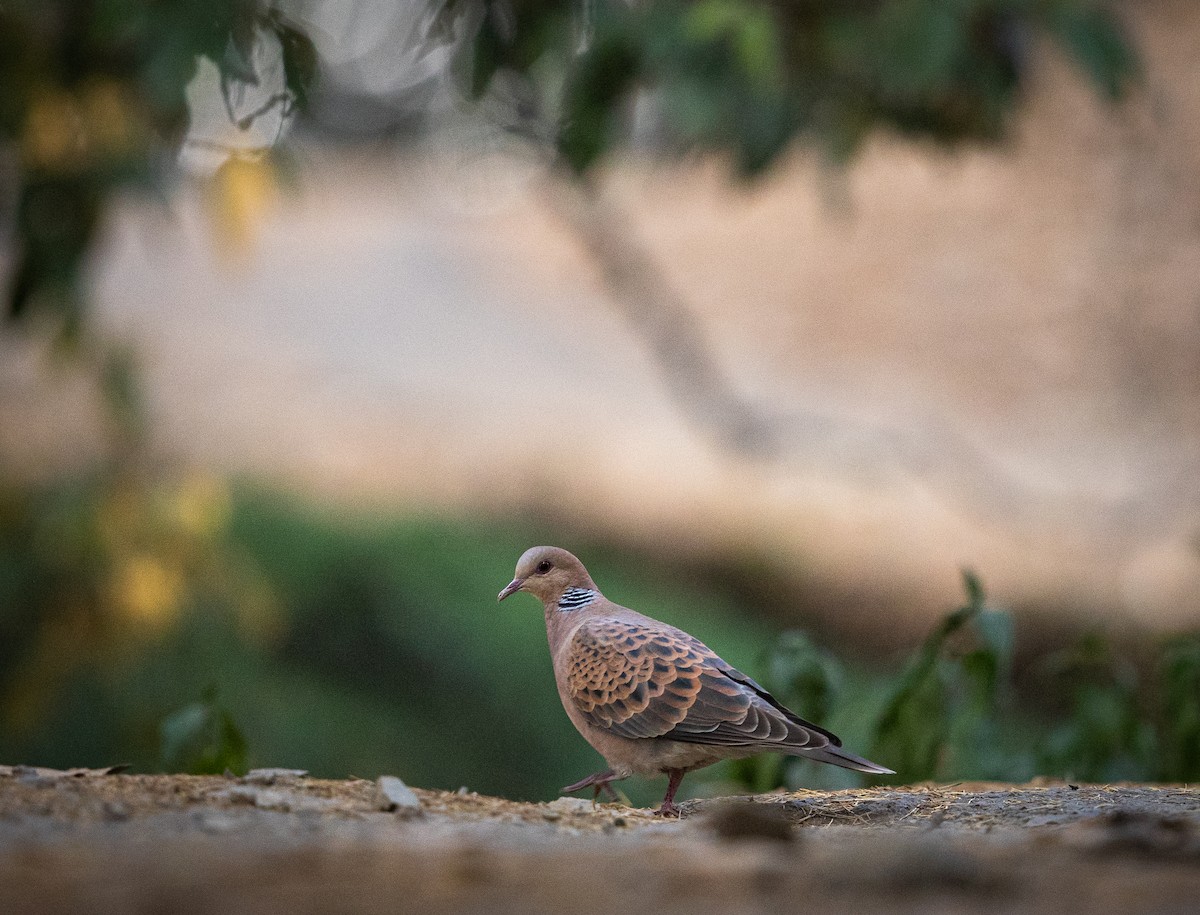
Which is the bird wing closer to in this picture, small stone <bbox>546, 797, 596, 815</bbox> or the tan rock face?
small stone <bbox>546, 797, 596, 815</bbox>

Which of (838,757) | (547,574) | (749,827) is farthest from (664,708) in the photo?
(749,827)

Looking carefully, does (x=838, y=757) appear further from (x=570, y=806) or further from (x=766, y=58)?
(x=766, y=58)

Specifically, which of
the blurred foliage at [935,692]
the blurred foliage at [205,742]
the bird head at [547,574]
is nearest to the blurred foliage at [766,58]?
the bird head at [547,574]

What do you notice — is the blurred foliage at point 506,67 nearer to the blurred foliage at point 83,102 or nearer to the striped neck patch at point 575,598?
the blurred foliage at point 83,102

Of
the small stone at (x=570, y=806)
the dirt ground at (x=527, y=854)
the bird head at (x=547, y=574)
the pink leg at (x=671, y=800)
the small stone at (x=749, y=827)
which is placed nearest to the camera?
the dirt ground at (x=527, y=854)

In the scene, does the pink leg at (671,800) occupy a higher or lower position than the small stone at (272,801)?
higher

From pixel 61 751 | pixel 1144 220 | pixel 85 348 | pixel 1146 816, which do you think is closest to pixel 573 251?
pixel 1144 220

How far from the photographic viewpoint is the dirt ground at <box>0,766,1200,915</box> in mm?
1370

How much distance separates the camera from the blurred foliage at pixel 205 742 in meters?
2.67

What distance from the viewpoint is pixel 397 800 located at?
79.2 inches

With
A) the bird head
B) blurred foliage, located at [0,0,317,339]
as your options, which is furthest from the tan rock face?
the bird head

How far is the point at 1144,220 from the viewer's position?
8.96m

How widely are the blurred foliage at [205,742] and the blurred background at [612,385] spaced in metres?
0.02

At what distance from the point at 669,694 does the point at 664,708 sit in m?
0.03
